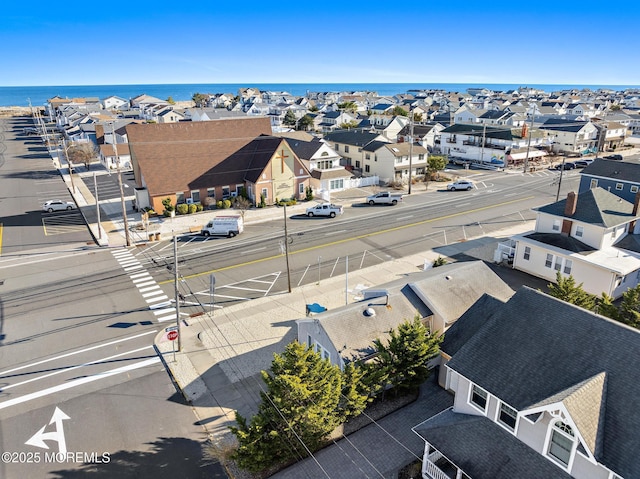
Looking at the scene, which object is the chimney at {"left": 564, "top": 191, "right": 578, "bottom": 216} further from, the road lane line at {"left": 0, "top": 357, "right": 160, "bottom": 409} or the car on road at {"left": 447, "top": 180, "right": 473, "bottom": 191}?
the road lane line at {"left": 0, "top": 357, "right": 160, "bottom": 409}

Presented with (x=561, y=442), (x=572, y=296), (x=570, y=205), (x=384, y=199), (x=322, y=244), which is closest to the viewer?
(x=561, y=442)

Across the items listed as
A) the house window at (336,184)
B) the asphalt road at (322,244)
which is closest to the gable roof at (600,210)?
the asphalt road at (322,244)

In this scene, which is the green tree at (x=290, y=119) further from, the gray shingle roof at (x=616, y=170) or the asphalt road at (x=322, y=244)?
the gray shingle roof at (x=616, y=170)

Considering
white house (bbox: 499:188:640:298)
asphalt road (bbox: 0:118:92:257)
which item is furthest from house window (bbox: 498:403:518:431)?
asphalt road (bbox: 0:118:92:257)

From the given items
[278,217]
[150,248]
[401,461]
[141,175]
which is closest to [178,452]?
[401,461]

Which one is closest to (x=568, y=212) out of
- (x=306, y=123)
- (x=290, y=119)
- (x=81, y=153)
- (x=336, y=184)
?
(x=336, y=184)

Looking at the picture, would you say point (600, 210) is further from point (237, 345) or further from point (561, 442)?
point (237, 345)
